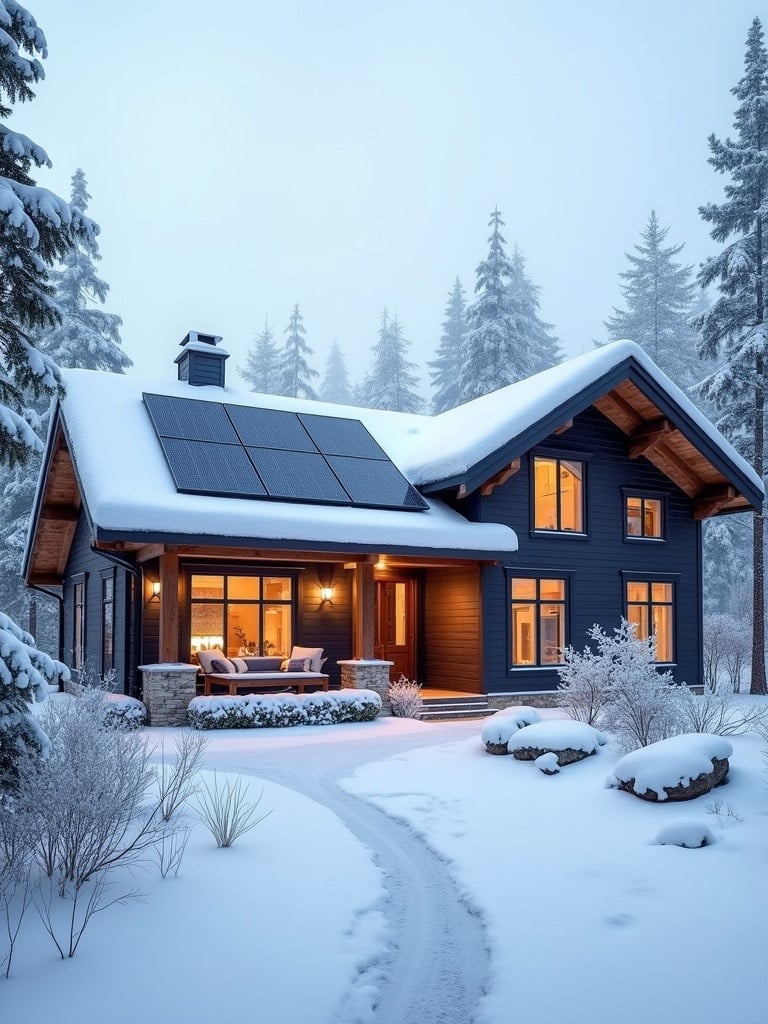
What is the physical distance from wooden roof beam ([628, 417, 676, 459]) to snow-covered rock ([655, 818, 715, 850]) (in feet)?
40.5

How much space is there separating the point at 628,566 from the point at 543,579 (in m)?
2.21

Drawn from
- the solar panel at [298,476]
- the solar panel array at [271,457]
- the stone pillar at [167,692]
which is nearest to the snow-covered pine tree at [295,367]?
the solar panel array at [271,457]

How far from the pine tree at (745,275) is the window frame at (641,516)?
233 centimetres

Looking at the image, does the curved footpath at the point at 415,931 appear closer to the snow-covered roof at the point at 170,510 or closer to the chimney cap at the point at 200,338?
the snow-covered roof at the point at 170,510

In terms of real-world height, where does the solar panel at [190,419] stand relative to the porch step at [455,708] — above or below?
above

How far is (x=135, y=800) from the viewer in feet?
19.3

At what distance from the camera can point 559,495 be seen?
17875 millimetres

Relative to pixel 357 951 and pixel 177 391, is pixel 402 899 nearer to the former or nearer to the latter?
pixel 357 951

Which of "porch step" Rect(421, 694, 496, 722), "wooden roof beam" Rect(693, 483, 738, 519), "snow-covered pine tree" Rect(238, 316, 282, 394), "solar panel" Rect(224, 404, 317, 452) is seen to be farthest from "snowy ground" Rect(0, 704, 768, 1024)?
"snow-covered pine tree" Rect(238, 316, 282, 394)

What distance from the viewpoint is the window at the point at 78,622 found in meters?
18.9

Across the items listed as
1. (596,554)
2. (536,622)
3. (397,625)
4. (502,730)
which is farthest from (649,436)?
(502,730)

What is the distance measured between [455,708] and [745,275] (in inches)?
475

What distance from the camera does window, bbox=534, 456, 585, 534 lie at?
696 inches

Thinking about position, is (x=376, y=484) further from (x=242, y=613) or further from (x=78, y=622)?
(x=78, y=622)
